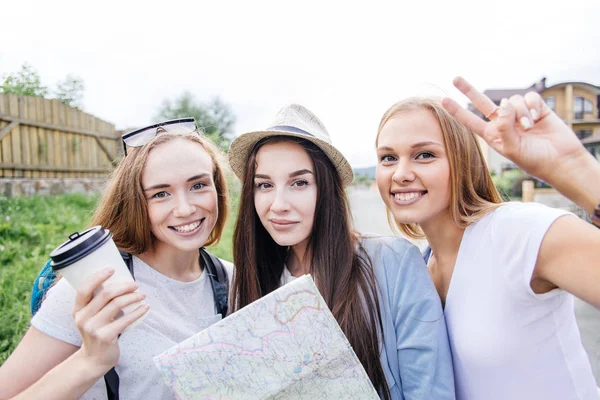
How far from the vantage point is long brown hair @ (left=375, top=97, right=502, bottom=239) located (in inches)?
75.5

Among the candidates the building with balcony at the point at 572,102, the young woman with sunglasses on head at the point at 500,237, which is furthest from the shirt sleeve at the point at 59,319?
the building with balcony at the point at 572,102

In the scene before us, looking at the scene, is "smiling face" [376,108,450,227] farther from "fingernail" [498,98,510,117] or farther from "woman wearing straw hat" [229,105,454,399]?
"fingernail" [498,98,510,117]

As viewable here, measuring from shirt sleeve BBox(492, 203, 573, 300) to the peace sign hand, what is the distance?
225 mm

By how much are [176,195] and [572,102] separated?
43.8 meters

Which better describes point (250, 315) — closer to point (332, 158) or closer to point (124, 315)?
point (124, 315)

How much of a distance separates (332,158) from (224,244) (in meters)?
6.21

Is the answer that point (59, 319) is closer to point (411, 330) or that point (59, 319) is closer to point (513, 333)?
point (411, 330)

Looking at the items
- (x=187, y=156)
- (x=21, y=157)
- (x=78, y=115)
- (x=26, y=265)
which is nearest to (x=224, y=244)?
(x=26, y=265)

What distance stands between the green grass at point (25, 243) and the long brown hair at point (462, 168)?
4.97 feet

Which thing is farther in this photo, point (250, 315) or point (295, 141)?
point (295, 141)

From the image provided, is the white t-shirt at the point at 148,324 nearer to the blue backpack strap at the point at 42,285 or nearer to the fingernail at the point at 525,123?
the blue backpack strap at the point at 42,285

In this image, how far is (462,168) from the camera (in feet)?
6.39

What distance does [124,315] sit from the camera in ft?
4.93

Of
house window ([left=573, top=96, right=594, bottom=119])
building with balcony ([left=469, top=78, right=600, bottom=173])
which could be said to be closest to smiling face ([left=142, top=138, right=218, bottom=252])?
building with balcony ([left=469, top=78, right=600, bottom=173])
